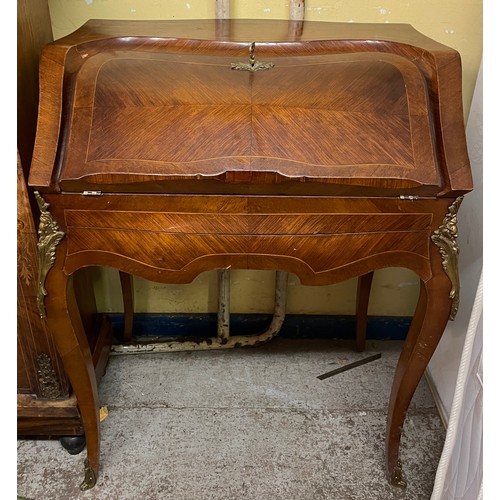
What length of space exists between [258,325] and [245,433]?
488 mm

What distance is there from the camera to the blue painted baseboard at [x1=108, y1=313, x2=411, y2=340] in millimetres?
2006

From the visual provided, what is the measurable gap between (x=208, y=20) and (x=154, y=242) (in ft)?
2.42

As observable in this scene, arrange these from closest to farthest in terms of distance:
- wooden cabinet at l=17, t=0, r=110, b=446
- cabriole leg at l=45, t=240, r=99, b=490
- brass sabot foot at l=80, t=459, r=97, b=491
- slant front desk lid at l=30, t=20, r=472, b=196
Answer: slant front desk lid at l=30, t=20, r=472, b=196 → cabriole leg at l=45, t=240, r=99, b=490 → wooden cabinet at l=17, t=0, r=110, b=446 → brass sabot foot at l=80, t=459, r=97, b=491

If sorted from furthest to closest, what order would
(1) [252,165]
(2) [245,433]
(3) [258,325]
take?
(3) [258,325] < (2) [245,433] < (1) [252,165]

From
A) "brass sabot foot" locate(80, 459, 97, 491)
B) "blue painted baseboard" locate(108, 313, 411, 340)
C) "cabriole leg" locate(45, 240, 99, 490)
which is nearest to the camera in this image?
"cabriole leg" locate(45, 240, 99, 490)

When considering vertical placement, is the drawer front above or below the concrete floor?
above

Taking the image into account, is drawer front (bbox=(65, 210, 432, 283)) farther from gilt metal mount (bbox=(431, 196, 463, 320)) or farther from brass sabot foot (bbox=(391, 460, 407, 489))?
brass sabot foot (bbox=(391, 460, 407, 489))

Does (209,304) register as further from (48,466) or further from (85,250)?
(85,250)

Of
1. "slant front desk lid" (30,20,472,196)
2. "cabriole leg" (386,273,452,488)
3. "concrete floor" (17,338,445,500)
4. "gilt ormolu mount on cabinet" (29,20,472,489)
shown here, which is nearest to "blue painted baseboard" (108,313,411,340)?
"concrete floor" (17,338,445,500)

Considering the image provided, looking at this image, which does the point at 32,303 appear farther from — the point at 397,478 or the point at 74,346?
the point at 397,478

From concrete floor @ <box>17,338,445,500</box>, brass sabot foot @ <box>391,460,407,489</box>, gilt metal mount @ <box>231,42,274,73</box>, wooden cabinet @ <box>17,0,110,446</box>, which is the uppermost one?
gilt metal mount @ <box>231,42,274,73</box>

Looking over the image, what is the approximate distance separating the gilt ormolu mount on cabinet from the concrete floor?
1.87 ft

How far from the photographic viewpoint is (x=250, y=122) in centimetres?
107

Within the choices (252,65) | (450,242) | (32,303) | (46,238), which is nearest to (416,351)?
(450,242)
